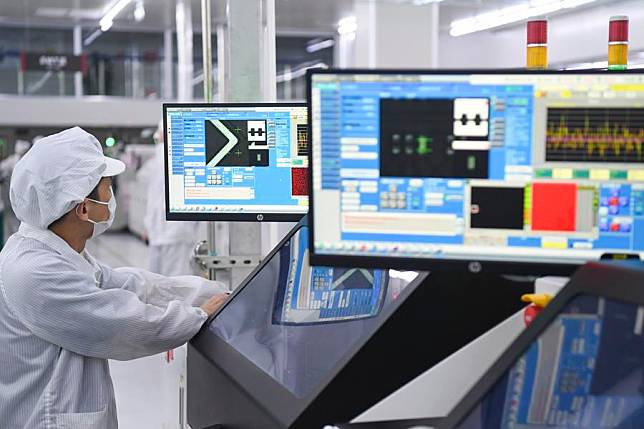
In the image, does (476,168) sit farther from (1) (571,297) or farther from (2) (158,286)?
(2) (158,286)

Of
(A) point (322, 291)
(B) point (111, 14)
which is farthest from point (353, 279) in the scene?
(B) point (111, 14)

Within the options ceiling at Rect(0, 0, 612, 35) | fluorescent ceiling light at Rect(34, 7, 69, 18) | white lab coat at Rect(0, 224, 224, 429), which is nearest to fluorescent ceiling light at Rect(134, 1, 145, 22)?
ceiling at Rect(0, 0, 612, 35)

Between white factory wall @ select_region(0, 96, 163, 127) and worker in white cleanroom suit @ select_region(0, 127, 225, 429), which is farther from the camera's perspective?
white factory wall @ select_region(0, 96, 163, 127)

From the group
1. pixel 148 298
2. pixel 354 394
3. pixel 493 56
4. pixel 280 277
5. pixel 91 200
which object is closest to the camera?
pixel 354 394

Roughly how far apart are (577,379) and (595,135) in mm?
357

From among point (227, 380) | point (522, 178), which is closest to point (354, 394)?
point (227, 380)

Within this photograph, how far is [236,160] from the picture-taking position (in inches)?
96.3

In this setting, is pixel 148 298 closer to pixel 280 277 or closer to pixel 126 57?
pixel 280 277

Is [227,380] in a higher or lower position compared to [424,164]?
lower

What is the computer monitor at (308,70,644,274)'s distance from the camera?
47.9 inches

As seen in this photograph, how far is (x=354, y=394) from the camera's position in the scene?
1.37 m

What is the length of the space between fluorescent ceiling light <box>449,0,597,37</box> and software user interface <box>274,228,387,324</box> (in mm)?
6430

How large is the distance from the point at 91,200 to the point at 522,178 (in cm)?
123

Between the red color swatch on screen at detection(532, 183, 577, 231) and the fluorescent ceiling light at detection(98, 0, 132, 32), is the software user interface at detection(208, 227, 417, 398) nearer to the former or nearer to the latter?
the red color swatch on screen at detection(532, 183, 577, 231)
